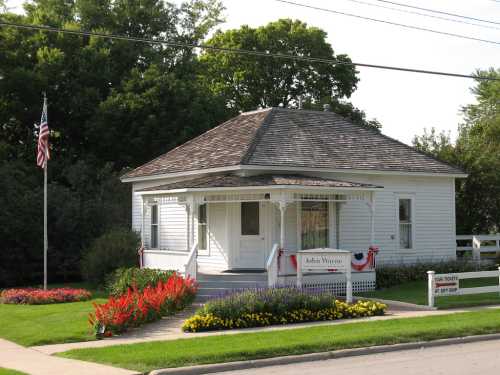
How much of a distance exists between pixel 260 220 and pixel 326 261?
3821 millimetres

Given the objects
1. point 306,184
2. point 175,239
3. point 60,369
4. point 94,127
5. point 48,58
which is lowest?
point 60,369

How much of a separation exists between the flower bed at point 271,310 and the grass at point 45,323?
250 cm

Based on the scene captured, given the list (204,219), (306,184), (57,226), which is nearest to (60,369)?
(306,184)

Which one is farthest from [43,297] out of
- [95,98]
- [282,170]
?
[95,98]

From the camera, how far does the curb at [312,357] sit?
38.8ft

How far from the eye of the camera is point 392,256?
26469 millimetres

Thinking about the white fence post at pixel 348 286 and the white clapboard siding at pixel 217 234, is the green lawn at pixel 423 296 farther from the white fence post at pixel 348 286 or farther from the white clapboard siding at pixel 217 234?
the white clapboard siding at pixel 217 234

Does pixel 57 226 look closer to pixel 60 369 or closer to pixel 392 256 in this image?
pixel 392 256

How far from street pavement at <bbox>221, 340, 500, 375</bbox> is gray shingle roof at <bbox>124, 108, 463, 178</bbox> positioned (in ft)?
36.5

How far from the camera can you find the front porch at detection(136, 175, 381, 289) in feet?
72.1

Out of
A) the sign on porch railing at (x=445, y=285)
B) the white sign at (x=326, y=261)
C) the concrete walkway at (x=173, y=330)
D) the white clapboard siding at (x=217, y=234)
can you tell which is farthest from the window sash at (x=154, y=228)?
the sign on porch railing at (x=445, y=285)

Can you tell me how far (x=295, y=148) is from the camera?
25.3 metres

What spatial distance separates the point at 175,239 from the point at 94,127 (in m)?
13.6

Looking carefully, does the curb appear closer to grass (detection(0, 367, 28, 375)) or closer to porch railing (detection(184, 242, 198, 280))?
grass (detection(0, 367, 28, 375))
